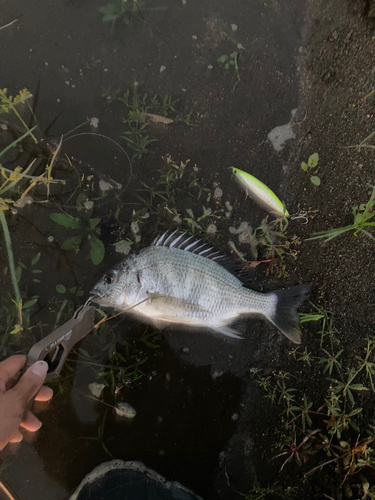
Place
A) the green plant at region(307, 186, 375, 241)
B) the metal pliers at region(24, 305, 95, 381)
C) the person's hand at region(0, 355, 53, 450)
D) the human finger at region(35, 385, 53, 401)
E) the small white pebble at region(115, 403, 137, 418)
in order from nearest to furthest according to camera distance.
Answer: the person's hand at region(0, 355, 53, 450)
the metal pliers at region(24, 305, 95, 381)
the human finger at region(35, 385, 53, 401)
the green plant at region(307, 186, 375, 241)
the small white pebble at region(115, 403, 137, 418)

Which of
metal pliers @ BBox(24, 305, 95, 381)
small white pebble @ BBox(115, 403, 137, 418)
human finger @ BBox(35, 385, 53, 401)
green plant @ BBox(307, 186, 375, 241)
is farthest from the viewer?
small white pebble @ BBox(115, 403, 137, 418)

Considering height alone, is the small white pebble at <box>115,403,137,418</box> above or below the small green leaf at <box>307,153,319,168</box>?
below

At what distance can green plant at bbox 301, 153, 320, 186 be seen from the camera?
2739 mm

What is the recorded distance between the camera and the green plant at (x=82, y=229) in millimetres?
2691

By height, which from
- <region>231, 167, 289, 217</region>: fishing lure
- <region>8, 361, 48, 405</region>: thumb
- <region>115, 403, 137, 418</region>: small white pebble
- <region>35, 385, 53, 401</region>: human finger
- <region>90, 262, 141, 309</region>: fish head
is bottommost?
<region>115, 403, 137, 418</region>: small white pebble

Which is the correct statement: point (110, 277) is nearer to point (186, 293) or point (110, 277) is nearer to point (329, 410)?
point (186, 293)

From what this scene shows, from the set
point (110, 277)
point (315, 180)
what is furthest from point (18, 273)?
point (315, 180)

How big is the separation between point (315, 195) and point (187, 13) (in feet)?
7.18

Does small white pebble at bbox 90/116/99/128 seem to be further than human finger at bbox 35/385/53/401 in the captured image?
Yes

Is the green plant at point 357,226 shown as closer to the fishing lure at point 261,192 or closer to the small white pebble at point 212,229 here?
the fishing lure at point 261,192

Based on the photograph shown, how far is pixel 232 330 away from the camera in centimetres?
269

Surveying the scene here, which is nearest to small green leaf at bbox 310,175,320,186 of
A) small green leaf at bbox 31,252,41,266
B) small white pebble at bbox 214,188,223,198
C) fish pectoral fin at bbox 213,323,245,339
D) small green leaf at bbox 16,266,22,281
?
small white pebble at bbox 214,188,223,198

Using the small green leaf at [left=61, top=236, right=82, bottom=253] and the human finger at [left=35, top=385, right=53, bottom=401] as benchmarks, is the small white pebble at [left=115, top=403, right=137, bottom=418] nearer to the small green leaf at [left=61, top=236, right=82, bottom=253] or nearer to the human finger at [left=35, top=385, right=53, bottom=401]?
the human finger at [left=35, top=385, right=53, bottom=401]

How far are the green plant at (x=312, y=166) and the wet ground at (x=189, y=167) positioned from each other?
0.08m
